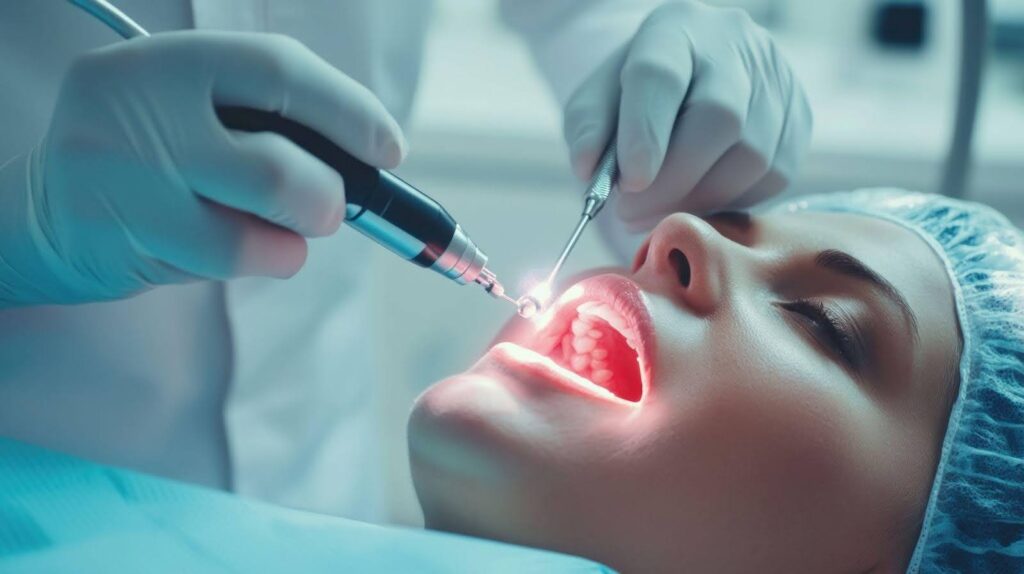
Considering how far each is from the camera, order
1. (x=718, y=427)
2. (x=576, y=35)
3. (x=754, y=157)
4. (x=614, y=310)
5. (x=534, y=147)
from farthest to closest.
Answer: (x=534, y=147), (x=576, y=35), (x=754, y=157), (x=614, y=310), (x=718, y=427)

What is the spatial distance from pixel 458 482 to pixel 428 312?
1454 mm

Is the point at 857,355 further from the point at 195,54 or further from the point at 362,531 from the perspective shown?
the point at 195,54

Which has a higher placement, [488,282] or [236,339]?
[488,282]

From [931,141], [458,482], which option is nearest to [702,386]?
[458,482]

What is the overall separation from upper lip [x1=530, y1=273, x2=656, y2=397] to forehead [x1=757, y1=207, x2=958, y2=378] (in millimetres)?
222

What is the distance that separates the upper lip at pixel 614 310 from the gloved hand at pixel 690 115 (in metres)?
0.16

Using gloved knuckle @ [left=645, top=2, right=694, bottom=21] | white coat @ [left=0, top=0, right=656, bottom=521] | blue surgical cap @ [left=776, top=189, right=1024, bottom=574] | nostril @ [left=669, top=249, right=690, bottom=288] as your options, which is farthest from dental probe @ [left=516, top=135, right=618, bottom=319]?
blue surgical cap @ [left=776, top=189, right=1024, bottom=574]

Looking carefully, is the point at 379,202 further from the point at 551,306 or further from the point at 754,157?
the point at 754,157

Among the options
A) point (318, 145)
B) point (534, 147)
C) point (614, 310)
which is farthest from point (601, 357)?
point (534, 147)

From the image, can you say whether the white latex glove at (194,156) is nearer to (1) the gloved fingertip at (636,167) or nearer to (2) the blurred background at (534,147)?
(1) the gloved fingertip at (636,167)

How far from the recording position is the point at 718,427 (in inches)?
40.1

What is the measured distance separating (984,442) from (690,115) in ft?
1.74

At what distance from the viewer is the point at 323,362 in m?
1.53

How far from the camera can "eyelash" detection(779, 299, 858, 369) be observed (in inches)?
43.2
